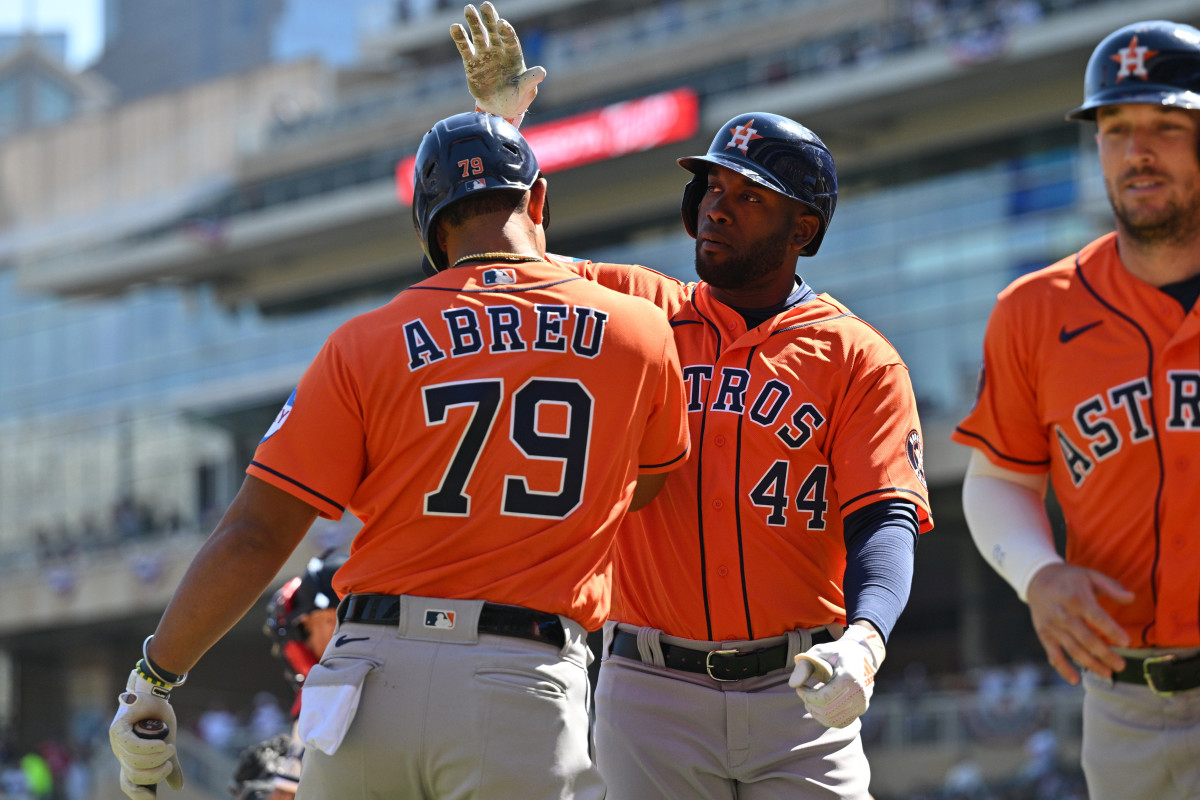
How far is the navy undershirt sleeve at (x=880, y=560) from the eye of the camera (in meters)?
3.95

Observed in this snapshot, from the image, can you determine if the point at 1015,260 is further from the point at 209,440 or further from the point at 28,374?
the point at 28,374

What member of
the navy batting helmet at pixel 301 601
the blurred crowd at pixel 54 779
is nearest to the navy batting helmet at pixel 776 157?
the navy batting helmet at pixel 301 601

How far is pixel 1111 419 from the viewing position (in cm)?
394

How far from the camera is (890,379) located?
4500mm

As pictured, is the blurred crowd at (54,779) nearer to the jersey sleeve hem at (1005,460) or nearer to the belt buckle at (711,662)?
the belt buckle at (711,662)

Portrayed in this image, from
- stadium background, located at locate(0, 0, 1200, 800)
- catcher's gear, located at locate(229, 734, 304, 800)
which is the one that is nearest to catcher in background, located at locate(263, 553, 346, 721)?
catcher's gear, located at locate(229, 734, 304, 800)

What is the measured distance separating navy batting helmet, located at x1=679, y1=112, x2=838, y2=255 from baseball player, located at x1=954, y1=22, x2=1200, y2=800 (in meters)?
0.87

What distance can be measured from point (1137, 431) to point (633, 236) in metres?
36.5

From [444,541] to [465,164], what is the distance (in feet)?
3.30

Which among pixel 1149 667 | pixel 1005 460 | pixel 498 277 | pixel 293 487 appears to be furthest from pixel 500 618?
pixel 1149 667

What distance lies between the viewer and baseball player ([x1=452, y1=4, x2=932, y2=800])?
4.31 meters

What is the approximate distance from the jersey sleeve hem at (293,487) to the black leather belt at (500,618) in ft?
0.77

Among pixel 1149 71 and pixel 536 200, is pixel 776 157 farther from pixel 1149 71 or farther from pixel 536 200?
pixel 1149 71

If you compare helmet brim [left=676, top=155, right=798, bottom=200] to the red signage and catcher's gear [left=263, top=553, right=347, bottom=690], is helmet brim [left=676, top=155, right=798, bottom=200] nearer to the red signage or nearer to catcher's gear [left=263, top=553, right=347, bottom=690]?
catcher's gear [left=263, top=553, right=347, bottom=690]
